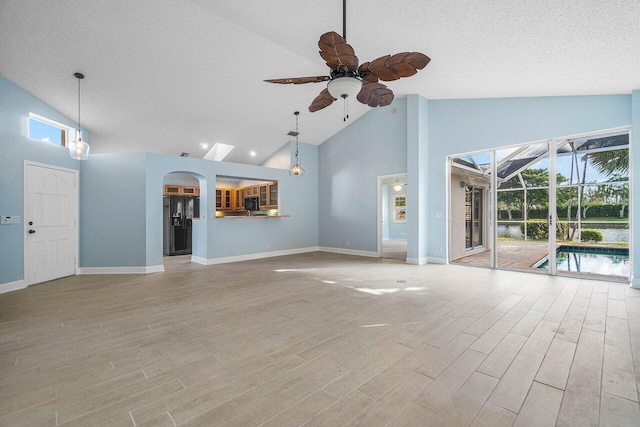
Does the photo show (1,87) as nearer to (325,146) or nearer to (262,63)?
(262,63)

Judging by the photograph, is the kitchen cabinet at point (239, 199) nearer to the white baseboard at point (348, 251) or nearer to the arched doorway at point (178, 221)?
the arched doorway at point (178, 221)

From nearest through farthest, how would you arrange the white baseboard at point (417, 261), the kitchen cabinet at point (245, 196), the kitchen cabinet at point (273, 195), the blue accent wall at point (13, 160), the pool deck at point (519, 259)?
the blue accent wall at point (13, 160)
the pool deck at point (519, 259)
the white baseboard at point (417, 261)
the kitchen cabinet at point (273, 195)
the kitchen cabinet at point (245, 196)

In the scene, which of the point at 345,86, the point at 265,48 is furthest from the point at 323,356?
the point at 265,48

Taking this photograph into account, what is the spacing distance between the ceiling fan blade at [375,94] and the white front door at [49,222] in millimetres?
5271

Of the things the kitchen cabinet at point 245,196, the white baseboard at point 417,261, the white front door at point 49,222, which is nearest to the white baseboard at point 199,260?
the white front door at point 49,222

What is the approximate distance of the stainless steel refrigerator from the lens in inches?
313

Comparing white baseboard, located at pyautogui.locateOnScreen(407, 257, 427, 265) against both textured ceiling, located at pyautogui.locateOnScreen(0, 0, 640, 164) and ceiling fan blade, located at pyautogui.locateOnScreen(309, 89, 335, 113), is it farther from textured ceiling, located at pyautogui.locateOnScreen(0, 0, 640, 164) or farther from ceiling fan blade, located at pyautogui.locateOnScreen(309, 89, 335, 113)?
ceiling fan blade, located at pyautogui.locateOnScreen(309, 89, 335, 113)

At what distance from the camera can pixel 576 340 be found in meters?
2.49

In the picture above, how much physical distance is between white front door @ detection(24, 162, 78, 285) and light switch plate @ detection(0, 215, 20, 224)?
0.51 feet

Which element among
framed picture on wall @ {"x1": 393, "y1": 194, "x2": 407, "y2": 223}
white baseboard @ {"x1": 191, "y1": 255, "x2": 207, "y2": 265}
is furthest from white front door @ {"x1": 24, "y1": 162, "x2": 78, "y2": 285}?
framed picture on wall @ {"x1": 393, "y1": 194, "x2": 407, "y2": 223}

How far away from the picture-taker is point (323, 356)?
223cm

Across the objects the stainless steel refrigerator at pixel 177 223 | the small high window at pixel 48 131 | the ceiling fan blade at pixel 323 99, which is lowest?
the stainless steel refrigerator at pixel 177 223

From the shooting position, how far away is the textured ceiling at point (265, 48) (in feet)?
10.2

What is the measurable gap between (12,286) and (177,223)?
3879 millimetres
